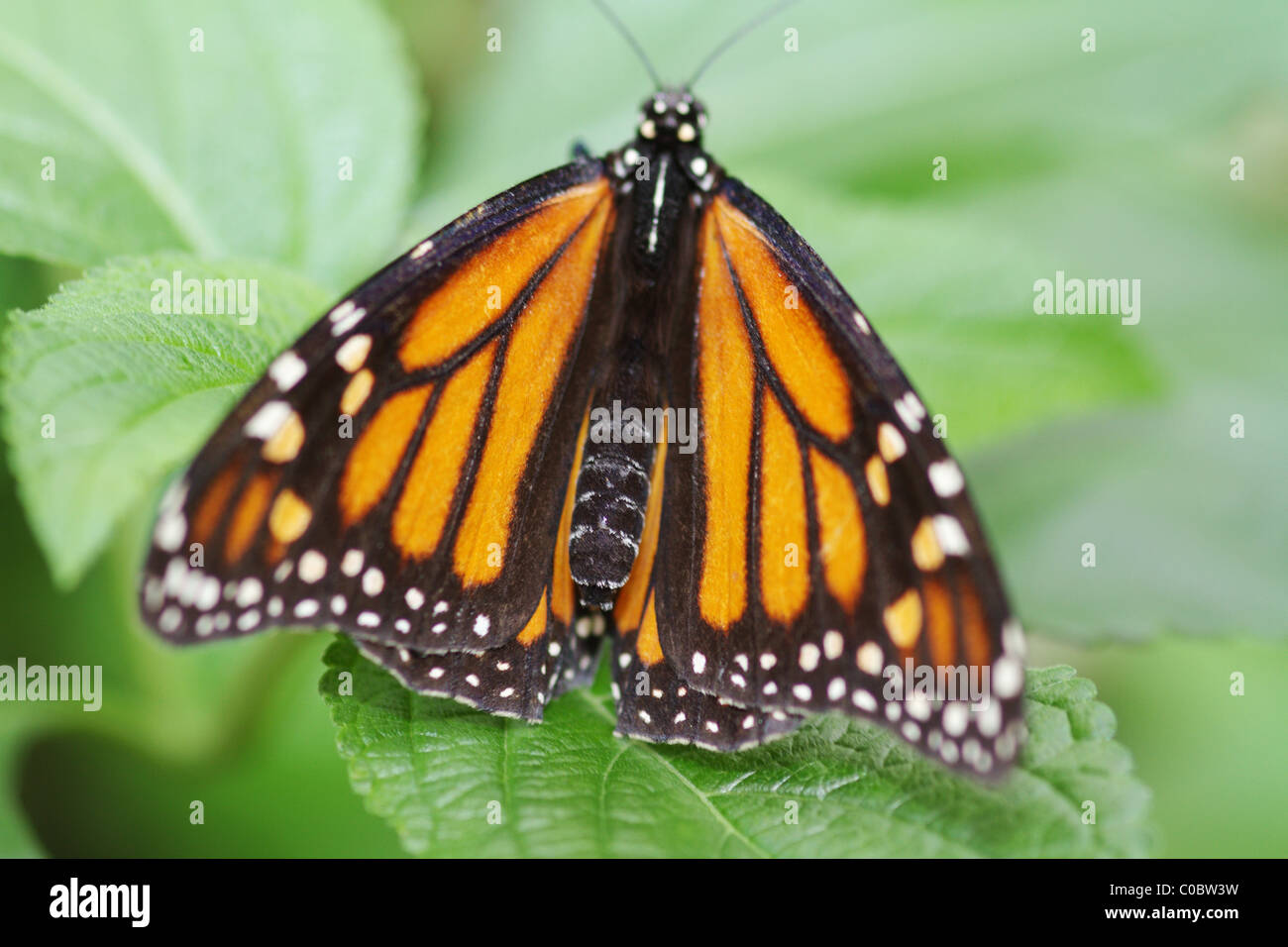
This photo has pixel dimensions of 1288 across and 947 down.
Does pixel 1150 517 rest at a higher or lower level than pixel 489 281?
lower

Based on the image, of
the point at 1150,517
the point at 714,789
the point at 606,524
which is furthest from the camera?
the point at 1150,517

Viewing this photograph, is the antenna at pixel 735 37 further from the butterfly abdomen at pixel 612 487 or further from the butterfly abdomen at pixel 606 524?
the butterfly abdomen at pixel 606 524

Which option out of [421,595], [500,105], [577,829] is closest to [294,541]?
[421,595]

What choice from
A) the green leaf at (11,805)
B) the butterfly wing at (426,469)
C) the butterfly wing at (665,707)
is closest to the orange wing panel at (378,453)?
the butterfly wing at (426,469)

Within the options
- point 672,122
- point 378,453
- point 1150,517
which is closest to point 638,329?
point 672,122

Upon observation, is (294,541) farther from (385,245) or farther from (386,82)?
(386,82)

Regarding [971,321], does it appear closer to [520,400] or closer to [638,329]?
[638,329]
